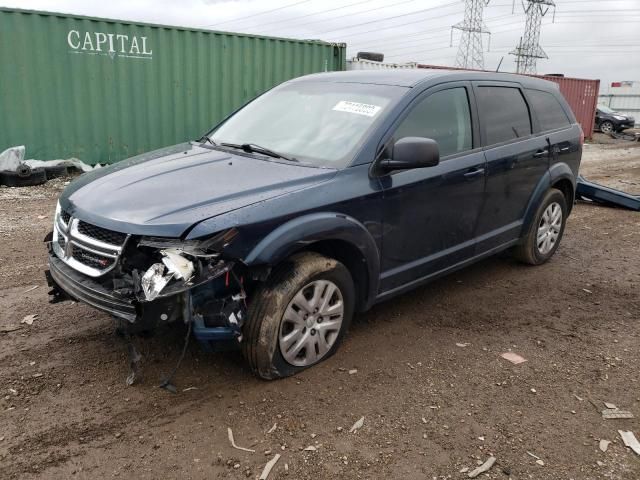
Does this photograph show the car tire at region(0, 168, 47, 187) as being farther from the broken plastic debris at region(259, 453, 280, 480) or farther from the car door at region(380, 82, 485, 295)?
the broken plastic debris at region(259, 453, 280, 480)

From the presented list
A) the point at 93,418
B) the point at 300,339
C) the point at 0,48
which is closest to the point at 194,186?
the point at 300,339

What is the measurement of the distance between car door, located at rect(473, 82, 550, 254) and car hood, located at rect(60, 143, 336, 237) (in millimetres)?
1695

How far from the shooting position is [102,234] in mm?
2861

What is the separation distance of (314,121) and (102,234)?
160 cm

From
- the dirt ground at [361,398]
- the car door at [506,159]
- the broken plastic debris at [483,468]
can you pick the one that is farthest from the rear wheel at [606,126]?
the broken plastic debris at [483,468]

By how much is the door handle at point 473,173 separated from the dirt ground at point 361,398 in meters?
1.04

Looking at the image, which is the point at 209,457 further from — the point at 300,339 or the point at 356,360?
the point at 356,360

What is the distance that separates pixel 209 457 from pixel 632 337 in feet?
10.1

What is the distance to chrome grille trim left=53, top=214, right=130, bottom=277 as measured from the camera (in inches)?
110

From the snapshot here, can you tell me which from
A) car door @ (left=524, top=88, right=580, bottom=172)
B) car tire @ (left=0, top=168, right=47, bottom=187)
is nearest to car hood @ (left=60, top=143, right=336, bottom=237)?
car door @ (left=524, top=88, right=580, bottom=172)

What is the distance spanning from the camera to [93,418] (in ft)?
9.21

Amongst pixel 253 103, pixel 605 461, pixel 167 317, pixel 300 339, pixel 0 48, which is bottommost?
pixel 605 461

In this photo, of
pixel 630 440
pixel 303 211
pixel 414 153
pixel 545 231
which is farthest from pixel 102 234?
pixel 545 231

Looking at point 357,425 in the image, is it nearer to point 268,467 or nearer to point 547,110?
point 268,467
